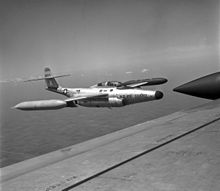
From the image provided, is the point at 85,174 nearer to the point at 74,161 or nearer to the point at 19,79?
the point at 74,161

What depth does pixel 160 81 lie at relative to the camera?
4.05m

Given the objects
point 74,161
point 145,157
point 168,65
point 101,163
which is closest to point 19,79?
point 74,161

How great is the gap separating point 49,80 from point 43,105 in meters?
0.64

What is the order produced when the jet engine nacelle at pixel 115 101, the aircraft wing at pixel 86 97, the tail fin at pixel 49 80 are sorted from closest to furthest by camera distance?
the aircraft wing at pixel 86 97
the tail fin at pixel 49 80
the jet engine nacelle at pixel 115 101

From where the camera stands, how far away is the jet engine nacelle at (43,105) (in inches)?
116

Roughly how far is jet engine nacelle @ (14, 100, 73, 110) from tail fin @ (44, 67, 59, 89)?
0.48m

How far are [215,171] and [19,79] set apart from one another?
A: 2.80m

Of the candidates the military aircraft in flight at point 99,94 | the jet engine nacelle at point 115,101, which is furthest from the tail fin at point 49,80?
the jet engine nacelle at point 115,101

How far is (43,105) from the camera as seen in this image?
118 inches

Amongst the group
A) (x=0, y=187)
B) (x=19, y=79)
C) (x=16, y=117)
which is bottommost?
(x=0, y=187)

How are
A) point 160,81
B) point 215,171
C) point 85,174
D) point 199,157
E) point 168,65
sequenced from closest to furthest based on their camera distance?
point 215,171
point 85,174
point 199,157
point 160,81
point 168,65

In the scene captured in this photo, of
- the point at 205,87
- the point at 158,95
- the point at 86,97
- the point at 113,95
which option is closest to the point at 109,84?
the point at 113,95

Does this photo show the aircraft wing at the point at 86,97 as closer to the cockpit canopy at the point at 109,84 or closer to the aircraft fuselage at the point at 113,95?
the aircraft fuselage at the point at 113,95

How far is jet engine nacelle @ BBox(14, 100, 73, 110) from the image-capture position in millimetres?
2953
